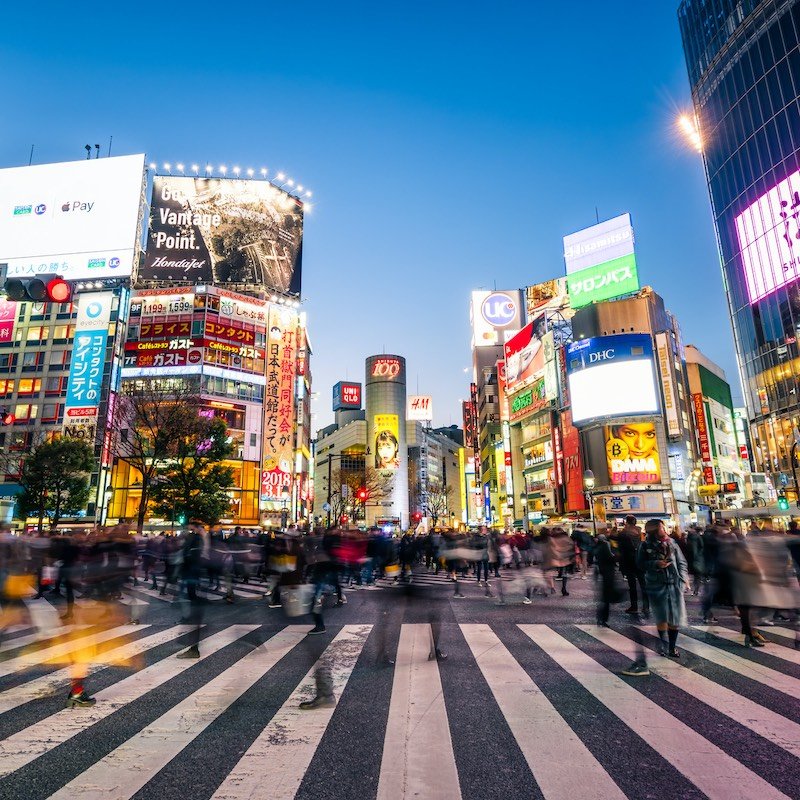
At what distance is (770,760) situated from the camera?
392 centimetres

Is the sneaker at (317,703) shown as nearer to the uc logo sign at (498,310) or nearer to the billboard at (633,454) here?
the billboard at (633,454)

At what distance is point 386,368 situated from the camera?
5049 inches

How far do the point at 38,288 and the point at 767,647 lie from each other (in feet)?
37.2

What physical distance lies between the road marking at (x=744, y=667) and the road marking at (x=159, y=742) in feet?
19.2

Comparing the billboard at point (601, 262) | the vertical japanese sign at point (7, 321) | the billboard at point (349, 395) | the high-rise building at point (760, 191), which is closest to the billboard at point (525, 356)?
the billboard at point (601, 262)

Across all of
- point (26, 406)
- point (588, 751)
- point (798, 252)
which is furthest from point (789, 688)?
point (26, 406)

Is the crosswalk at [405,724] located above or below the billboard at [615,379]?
below

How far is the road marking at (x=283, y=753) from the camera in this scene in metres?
3.51

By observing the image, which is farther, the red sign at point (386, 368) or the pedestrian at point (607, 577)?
the red sign at point (386, 368)

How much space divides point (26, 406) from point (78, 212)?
935 inches

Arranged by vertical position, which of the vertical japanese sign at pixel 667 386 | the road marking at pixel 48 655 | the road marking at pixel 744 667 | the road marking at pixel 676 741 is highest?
the vertical japanese sign at pixel 667 386

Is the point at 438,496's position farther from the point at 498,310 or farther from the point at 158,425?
the point at 158,425

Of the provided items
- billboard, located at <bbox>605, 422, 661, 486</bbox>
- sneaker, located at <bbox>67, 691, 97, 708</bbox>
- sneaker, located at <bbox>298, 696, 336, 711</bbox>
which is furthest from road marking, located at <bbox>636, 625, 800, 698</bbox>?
billboard, located at <bbox>605, 422, 661, 486</bbox>

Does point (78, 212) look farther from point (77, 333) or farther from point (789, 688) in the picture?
point (789, 688)
